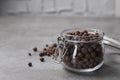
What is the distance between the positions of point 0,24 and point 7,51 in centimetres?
45

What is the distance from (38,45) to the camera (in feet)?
3.04

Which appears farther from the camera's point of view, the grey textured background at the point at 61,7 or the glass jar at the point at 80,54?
the grey textured background at the point at 61,7

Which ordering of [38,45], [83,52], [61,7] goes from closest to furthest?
[83,52], [38,45], [61,7]

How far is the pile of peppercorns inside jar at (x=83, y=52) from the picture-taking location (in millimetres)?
663

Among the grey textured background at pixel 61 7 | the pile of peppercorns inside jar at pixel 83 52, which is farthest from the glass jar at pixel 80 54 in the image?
the grey textured background at pixel 61 7

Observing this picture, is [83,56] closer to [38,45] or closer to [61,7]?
[38,45]

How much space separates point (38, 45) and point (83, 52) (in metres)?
0.29

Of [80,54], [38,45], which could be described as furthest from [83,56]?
[38,45]

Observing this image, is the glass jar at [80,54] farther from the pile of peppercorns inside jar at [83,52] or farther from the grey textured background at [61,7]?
the grey textured background at [61,7]

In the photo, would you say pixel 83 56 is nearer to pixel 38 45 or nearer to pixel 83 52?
pixel 83 52

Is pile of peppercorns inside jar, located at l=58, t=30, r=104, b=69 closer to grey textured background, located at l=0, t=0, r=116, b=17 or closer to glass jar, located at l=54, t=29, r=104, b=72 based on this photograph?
glass jar, located at l=54, t=29, r=104, b=72

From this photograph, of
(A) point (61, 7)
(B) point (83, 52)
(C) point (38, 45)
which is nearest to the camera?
(B) point (83, 52)

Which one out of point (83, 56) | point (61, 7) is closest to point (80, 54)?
point (83, 56)

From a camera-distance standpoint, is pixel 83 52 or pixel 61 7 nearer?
pixel 83 52
